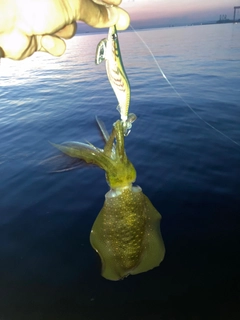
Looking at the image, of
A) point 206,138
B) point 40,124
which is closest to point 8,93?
point 40,124

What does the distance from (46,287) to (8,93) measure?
2250 cm

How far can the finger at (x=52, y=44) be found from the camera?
118 inches

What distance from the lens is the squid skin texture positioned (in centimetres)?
315

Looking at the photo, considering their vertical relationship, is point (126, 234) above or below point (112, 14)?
below

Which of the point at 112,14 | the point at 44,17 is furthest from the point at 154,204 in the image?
the point at 44,17

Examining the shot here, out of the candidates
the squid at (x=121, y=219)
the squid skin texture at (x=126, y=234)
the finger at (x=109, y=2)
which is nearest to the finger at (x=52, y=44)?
the finger at (x=109, y=2)

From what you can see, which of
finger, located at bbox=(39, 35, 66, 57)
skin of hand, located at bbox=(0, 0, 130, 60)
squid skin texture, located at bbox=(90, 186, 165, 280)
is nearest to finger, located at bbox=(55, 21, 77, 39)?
finger, located at bbox=(39, 35, 66, 57)

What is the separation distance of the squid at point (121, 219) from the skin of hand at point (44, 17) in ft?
3.67

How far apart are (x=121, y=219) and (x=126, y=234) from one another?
24 cm

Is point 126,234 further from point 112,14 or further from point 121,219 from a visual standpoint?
point 112,14

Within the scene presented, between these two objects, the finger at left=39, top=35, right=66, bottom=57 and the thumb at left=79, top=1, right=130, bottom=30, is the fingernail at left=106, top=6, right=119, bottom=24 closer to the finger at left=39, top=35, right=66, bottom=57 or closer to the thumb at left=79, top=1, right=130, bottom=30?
the thumb at left=79, top=1, right=130, bottom=30

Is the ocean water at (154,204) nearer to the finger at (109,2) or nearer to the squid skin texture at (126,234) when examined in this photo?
the squid skin texture at (126,234)

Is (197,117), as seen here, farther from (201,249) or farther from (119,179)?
(119,179)

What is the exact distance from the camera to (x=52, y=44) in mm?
3062
